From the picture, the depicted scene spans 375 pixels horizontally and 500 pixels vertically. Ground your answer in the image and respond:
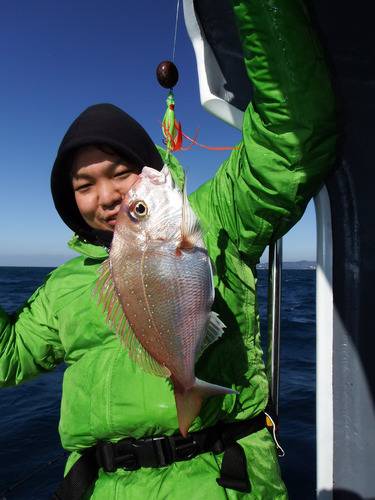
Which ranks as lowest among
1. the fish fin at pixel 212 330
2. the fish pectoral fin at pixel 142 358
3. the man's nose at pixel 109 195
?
the fish pectoral fin at pixel 142 358

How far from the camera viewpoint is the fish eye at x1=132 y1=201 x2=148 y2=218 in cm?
168

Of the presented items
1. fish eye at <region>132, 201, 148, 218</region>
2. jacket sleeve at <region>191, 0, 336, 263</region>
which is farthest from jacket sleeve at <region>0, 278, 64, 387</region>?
jacket sleeve at <region>191, 0, 336, 263</region>

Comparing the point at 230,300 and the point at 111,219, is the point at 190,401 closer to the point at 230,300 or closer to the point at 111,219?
the point at 230,300

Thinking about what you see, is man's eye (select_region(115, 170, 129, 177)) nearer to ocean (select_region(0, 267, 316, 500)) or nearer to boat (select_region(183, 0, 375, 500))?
boat (select_region(183, 0, 375, 500))

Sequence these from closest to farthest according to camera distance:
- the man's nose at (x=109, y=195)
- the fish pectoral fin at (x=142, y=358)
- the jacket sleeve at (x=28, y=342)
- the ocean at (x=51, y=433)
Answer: the fish pectoral fin at (x=142, y=358) < the man's nose at (x=109, y=195) < the jacket sleeve at (x=28, y=342) < the ocean at (x=51, y=433)

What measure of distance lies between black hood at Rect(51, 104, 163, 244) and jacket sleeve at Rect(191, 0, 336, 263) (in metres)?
0.65

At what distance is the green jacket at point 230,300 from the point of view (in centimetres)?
141

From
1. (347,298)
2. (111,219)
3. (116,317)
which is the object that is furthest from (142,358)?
(347,298)

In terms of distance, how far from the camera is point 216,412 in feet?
6.19

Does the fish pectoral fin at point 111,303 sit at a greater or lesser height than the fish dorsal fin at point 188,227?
lesser

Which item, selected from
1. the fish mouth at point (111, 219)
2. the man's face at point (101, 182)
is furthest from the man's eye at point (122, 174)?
the fish mouth at point (111, 219)

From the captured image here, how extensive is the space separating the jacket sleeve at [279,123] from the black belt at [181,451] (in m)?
0.94

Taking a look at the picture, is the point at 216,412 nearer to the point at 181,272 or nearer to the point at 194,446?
the point at 194,446

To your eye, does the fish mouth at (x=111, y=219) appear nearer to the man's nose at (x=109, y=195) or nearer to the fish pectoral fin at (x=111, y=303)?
the man's nose at (x=109, y=195)
